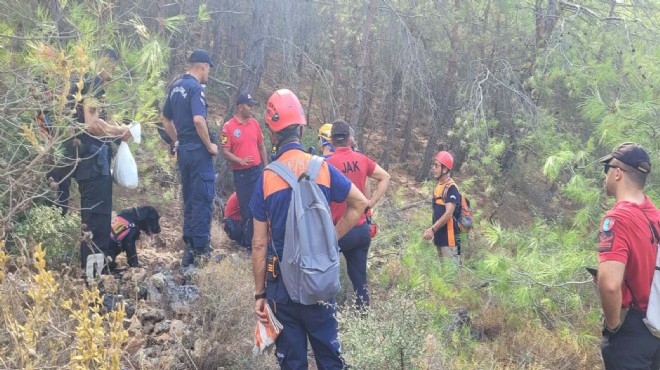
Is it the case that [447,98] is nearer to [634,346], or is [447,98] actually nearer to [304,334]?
[634,346]

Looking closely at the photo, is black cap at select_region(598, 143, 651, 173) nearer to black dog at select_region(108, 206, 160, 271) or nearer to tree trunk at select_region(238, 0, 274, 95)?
black dog at select_region(108, 206, 160, 271)

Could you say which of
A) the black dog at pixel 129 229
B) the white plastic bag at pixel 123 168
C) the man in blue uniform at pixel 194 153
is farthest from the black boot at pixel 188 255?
the white plastic bag at pixel 123 168

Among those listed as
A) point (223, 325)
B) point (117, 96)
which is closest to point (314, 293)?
point (223, 325)

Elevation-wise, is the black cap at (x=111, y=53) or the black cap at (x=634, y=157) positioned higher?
the black cap at (x=111, y=53)

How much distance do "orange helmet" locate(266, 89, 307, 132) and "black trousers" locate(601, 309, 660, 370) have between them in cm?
205

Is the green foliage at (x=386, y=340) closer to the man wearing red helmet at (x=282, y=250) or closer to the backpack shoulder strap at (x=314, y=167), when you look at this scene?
the man wearing red helmet at (x=282, y=250)

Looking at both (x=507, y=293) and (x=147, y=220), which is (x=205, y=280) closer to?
(x=147, y=220)

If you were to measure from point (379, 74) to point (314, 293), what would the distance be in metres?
9.53

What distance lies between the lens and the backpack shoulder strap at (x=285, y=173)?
3.18 meters

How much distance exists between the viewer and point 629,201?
3.28m

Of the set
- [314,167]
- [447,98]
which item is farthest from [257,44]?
[314,167]

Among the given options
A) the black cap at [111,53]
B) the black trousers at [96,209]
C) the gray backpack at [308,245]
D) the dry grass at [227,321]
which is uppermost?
the black cap at [111,53]

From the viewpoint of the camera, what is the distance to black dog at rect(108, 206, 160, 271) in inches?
214

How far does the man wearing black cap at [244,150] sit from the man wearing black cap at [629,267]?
420cm
